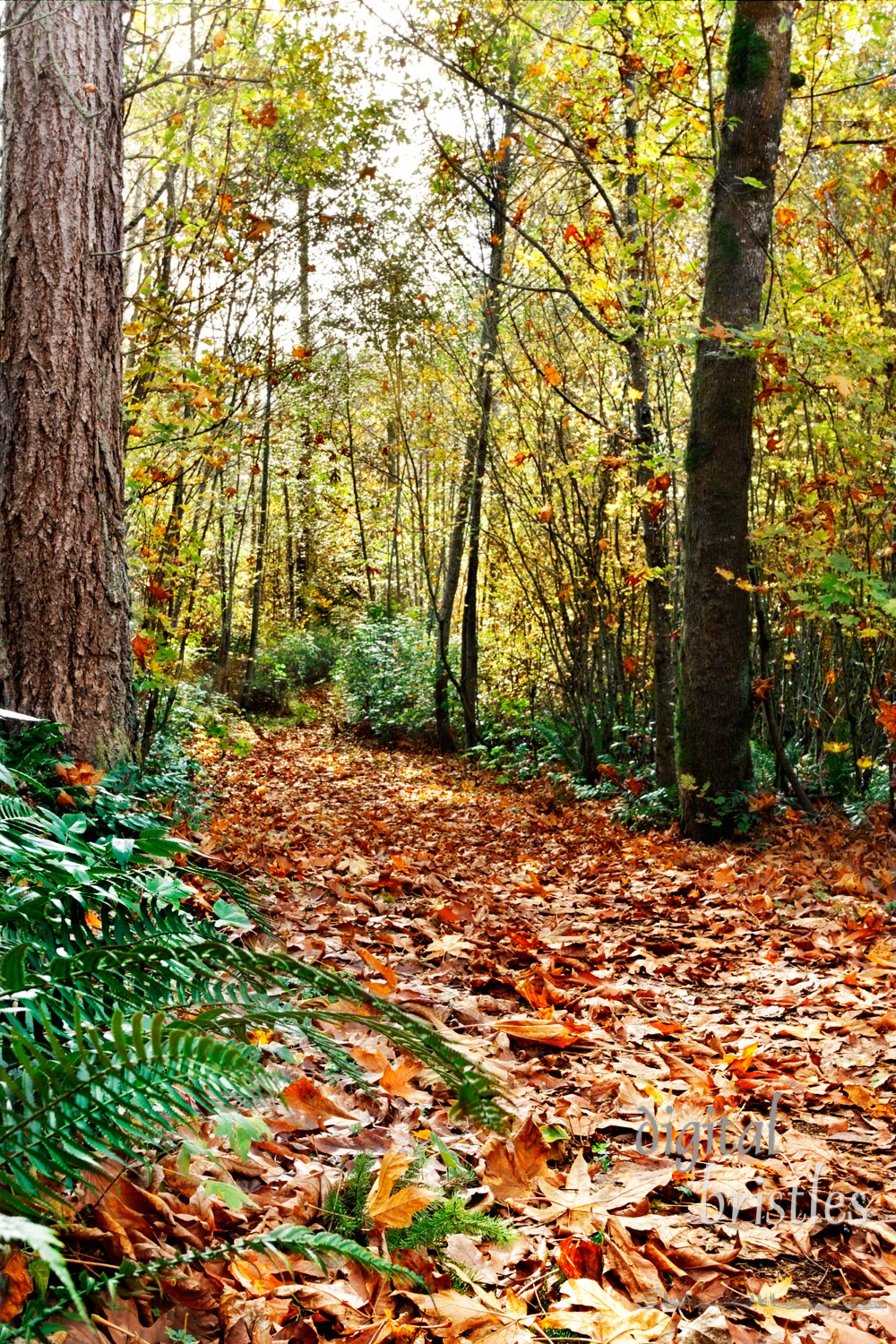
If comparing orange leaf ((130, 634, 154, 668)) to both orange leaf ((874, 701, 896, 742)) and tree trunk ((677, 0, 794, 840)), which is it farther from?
orange leaf ((874, 701, 896, 742))

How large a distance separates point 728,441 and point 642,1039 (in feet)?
13.9

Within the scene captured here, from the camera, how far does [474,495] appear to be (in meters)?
11.2

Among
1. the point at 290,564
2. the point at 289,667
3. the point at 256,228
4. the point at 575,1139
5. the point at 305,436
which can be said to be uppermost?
the point at 305,436

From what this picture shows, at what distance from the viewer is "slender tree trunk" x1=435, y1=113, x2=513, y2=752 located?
9.27 metres

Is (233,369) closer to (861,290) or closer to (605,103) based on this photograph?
(605,103)

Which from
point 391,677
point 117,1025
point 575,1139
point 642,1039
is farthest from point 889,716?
point 391,677

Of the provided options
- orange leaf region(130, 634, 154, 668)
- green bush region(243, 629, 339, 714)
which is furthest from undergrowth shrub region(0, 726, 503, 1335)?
green bush region(243, 629, 339, 714)

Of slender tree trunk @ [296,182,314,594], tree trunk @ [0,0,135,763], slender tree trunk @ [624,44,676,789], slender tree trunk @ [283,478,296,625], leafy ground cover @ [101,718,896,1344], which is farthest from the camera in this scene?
slender tree trunk @ [283,478,296,625]

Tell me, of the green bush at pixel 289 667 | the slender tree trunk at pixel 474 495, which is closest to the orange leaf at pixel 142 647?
the slender tree trunk at pixel 474 495

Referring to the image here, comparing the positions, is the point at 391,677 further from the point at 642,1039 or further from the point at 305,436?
the point at 642,1039

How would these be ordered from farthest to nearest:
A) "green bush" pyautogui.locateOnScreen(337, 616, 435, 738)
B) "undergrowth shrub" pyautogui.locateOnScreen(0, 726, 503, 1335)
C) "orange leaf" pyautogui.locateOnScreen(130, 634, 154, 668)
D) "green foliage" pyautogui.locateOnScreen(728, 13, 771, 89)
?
"green bush" pyautogui.locateOnScreen(337, 616, 435, 738)
"green foliage" pyautogui.locateOnScreen(728, 13, 771, 89)
"orange leaf" pyautogui.locateOnScreen(130, 634, 154, 668)
"undergrowth shrub" pyautogui.locateOnScreen(0, 726, 503, 1335)

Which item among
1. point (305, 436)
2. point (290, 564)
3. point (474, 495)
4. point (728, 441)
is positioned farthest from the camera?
point (290, 564)

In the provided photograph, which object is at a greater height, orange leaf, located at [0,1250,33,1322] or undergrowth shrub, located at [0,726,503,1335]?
undergrowth shrub, located at [0,726,503,1335]

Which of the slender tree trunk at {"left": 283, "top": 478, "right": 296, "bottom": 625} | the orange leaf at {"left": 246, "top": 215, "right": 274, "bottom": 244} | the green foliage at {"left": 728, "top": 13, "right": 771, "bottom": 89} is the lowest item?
the slender tree trunk at {"left": 283, "top": 478, "right": 296, "bottom": 625}
